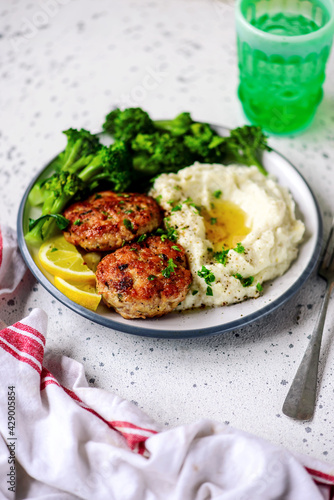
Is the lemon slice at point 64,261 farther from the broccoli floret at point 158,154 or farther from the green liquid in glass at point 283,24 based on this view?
the green liquid in glass at point 283,24

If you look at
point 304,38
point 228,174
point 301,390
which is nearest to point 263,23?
point 304,38

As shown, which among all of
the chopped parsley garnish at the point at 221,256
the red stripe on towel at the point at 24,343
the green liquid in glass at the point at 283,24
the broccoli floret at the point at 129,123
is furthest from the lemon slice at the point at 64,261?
the green liquid in glass at the point at 283,24

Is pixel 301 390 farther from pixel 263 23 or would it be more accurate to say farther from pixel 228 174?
pixel 263 23

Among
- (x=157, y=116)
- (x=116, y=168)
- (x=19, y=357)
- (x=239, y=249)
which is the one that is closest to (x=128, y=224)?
(x=116, y=168)

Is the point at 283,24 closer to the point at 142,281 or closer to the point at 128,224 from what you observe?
the point at 128,224

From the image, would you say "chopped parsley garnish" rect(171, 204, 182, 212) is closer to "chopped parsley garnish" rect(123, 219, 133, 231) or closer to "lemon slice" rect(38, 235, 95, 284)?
"chopped parsley garnish" rect(123, 219, 133, 231)

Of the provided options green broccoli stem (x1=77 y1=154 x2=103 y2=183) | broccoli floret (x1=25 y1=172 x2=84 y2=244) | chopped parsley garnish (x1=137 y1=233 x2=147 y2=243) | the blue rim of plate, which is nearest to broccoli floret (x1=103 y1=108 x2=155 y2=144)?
green broccoli stem (x1=77 y1=154 x2=103 y2=183)

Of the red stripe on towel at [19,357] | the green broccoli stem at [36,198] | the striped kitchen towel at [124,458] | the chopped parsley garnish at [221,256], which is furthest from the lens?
the green broccoli stem at [36,198]
